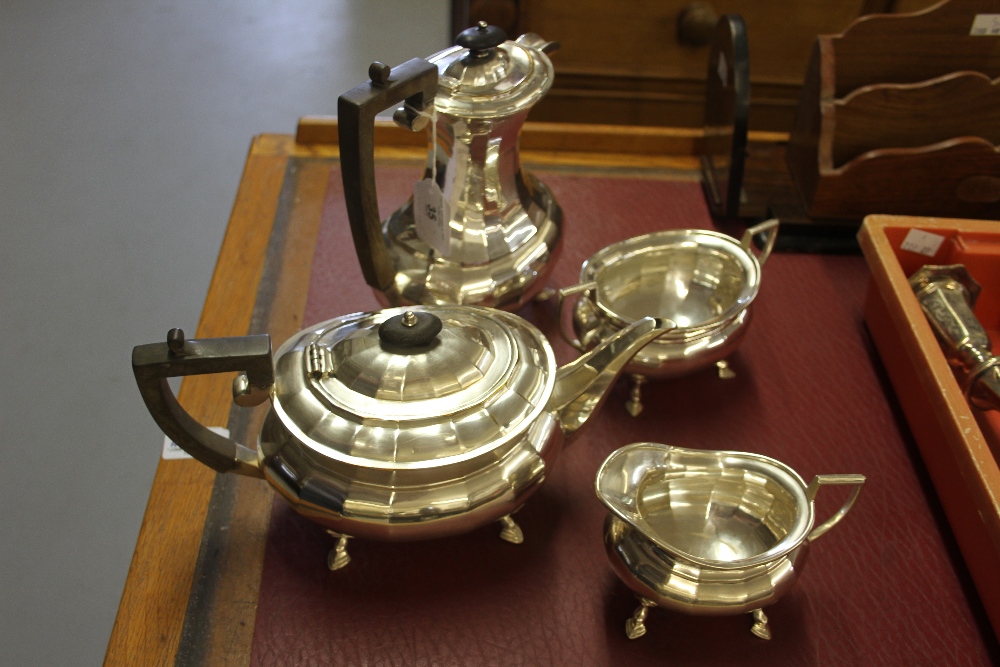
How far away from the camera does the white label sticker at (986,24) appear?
1.21m

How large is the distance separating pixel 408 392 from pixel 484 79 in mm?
364

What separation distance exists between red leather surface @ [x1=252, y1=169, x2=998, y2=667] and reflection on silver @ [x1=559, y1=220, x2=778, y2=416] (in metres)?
0.07

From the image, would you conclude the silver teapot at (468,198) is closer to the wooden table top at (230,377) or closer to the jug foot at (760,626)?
the wooden table top at (230,377)

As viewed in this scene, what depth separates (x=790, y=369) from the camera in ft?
3.54

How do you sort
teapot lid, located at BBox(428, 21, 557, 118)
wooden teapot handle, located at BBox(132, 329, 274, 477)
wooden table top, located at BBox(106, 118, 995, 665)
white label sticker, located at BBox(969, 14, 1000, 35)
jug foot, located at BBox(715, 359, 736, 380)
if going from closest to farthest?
wooden teapot handle, located at BBox(132, 329, 274, 477) < wooden table top, located at BBox(106, 118, 995, 665) < teapot lid, located at BBox(428, 21, 557, 118) < jug foot, located at BBox(715, 359, 736, 380) < white label sticker, located at BBox(969, 14, 1000, 35)

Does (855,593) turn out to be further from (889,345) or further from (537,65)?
(537,65)

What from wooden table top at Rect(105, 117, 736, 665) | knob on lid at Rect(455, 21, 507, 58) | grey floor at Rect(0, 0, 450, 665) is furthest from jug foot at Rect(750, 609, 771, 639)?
grey floor at Rect(0, 0, 450, 665)

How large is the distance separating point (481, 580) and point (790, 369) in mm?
476

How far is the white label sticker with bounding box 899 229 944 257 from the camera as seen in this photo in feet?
3.60

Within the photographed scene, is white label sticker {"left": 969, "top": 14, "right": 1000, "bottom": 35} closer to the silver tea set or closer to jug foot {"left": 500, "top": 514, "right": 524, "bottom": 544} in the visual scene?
the silver tea set

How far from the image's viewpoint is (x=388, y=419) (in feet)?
2.41

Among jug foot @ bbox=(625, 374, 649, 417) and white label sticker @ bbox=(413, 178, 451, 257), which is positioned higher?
white label sticker @ bbox=(413, 178, 451, 257)

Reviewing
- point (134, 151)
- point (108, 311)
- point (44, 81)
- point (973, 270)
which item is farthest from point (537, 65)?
point (44, 81)

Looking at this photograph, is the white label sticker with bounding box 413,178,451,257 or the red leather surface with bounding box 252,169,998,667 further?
the white label sticker with bounding box 413,178,451,257
